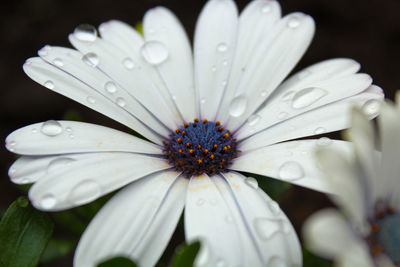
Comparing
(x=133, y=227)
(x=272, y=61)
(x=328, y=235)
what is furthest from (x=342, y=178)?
(x=272, y=61)

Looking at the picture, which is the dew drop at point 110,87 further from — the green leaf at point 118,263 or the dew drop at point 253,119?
the green leaf at point 118,263

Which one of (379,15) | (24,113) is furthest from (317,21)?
(24,113)

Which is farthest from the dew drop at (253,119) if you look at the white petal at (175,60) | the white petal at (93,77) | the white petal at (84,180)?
the white petal at (84,180)

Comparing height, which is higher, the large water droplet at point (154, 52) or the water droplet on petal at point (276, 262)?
the large water droplet at point (154, 52)

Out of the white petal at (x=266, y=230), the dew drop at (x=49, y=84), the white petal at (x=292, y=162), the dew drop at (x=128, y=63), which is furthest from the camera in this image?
the dew drop at (x=128, y=63)

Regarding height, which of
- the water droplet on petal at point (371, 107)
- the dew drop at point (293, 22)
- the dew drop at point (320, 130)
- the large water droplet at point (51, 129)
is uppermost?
the large water droplet at point (51, 129)

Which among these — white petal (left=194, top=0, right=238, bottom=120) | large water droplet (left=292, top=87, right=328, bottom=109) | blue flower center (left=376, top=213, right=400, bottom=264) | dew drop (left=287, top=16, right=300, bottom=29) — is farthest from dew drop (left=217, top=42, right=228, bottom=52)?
blue flower center (left=376, top=213, right=400, bottom=264)

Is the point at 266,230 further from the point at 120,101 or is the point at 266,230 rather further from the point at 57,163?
the point at 120,101

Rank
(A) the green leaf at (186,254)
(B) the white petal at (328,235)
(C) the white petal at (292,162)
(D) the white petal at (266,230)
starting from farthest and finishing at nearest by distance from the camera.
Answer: (C) the white petal at (292,162), (D) the white petal at (266,230), (A) the green leaf at (186,254), (B) the white petal at (328,235)
